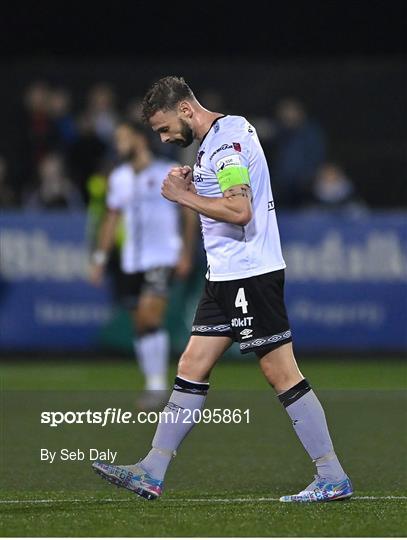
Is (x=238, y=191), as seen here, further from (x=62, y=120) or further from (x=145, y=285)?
(x=62, y=120)

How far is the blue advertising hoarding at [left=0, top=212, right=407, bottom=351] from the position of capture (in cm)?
1662

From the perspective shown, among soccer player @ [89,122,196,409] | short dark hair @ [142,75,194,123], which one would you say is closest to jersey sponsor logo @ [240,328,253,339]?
short dark hair @ [142,75,194,123]

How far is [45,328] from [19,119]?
117 inches

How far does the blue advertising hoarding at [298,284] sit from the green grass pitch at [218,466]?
49.1 inches

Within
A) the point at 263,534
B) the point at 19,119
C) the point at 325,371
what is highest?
the point at 19,119

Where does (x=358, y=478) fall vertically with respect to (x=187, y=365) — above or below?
below

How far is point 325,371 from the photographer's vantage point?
51.0 ft

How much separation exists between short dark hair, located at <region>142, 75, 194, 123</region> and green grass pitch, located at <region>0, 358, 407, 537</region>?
204 cm

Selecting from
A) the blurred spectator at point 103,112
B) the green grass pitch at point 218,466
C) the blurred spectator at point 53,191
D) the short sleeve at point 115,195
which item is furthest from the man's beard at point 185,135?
the blurred spectator at point 103,112

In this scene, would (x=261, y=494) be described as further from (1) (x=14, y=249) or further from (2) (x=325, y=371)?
(1) (x=14, y=249)

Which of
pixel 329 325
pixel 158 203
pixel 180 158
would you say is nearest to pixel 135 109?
pixel 180 158

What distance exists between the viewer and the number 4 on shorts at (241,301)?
7.59 metres

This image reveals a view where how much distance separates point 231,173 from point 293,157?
34.9 ft

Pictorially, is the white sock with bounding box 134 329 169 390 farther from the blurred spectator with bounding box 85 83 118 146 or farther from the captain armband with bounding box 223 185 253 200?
the blurred spectator with bounding box 85 83 118 146
